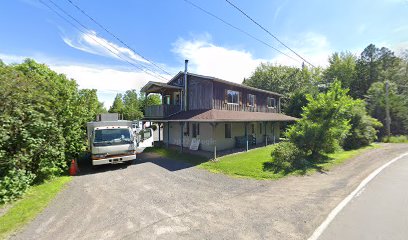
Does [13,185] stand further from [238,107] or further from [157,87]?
[238,107]

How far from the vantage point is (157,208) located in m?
6.85

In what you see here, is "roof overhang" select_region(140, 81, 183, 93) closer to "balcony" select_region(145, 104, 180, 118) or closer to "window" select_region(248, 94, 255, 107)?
"balcony" select_region(145, 104, 180, 118)

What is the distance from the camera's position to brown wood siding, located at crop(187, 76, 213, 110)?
18.9 meters

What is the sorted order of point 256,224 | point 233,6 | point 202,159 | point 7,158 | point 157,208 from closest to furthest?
point 256,224, point 157,208, point 7,158, point 233,6, point 202,159

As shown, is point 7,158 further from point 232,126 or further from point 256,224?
point 232,126

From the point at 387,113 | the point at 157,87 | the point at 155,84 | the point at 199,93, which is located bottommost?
the point at 387,113

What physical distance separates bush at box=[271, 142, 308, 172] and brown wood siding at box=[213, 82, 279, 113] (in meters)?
7.72

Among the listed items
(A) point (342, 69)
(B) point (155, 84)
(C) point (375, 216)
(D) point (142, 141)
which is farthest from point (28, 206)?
(A) point (342, 69)

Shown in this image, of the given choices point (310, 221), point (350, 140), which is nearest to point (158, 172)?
point (310, 221)

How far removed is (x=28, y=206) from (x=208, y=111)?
1308cm

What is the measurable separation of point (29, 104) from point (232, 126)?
14384 millimetres

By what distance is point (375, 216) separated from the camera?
574 cm

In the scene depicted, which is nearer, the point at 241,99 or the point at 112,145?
the point at 112,145

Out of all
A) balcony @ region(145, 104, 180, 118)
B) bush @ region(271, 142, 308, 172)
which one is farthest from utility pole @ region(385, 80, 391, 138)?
balcony @ region(145, 104, 180, 118)
